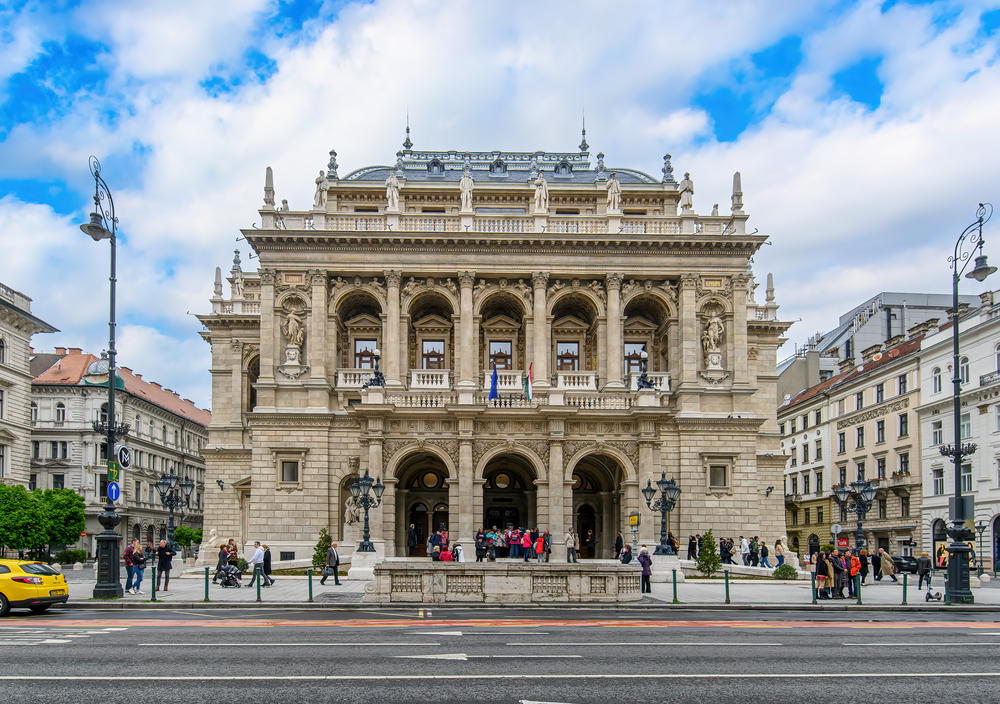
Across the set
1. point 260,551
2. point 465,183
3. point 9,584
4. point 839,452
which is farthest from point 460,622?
point 839,452

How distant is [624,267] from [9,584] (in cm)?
3224

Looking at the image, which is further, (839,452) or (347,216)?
(839,452)

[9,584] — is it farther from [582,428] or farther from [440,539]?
[582,428]

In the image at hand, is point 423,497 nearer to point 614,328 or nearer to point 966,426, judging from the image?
point 614,328

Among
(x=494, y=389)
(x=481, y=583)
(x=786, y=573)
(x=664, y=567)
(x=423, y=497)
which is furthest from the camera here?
(x=423, y=497)

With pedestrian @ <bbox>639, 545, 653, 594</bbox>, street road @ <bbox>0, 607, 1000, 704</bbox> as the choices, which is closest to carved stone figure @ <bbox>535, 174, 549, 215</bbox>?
pedestrian @ <bbox>639, 545, 653, 594</bbox>

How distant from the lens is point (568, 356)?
48250 mm

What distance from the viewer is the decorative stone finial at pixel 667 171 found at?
5166cm

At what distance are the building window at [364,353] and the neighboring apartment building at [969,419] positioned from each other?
103 feet

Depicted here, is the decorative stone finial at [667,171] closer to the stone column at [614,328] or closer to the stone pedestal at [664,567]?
the stone column at [614,328]

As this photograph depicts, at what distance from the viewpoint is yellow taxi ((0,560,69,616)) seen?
2027 centimetres

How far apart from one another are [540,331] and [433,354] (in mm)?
6661

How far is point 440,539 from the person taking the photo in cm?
3662

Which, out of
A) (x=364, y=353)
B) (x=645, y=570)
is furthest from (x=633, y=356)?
(x=645, y=570)
